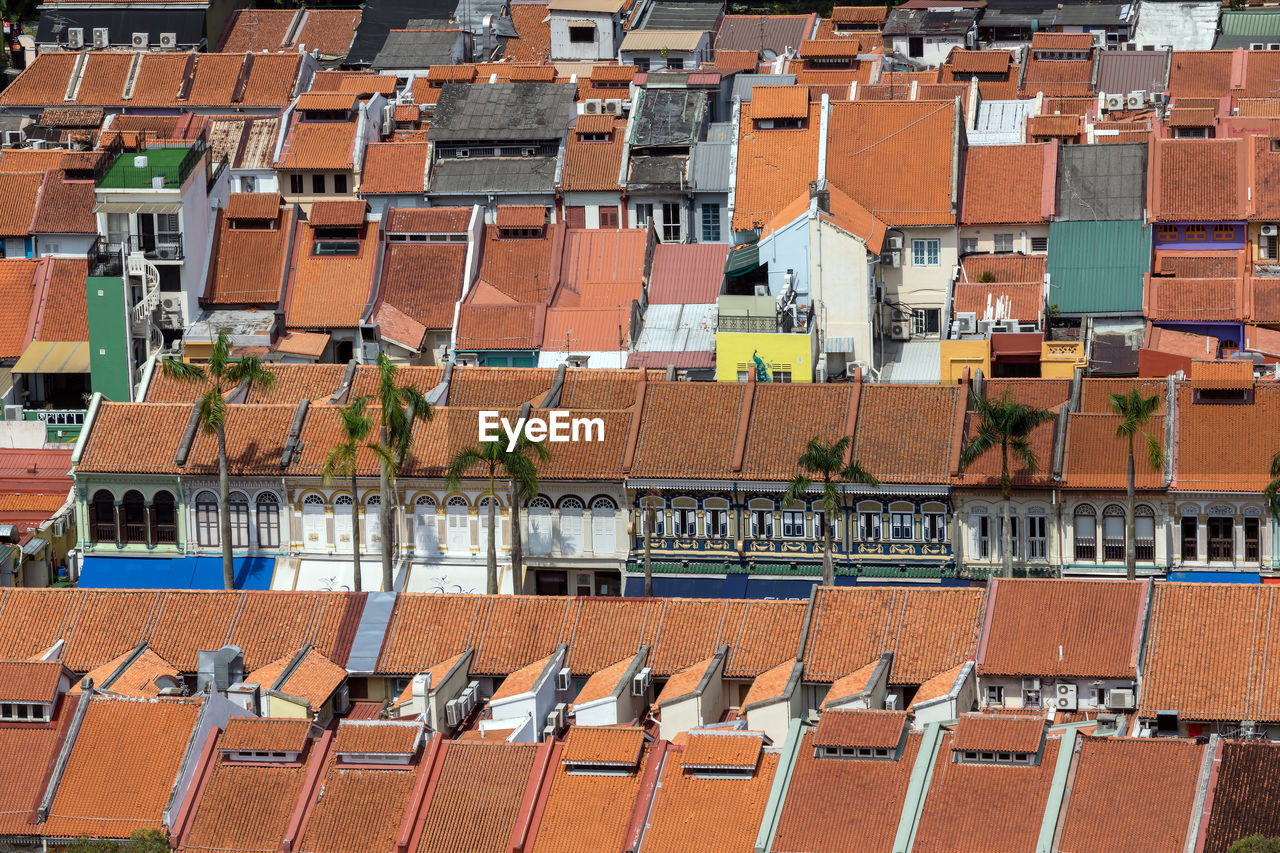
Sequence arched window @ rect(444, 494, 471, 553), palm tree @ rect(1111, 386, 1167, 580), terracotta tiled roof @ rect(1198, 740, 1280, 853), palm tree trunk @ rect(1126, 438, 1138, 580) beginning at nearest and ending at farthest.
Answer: terracotta tiled roof @ rect(1198, 740, 1280, 853) < palm tree trunk @ rect(1126, 438, 1138, 580) < palm tree @ rect(1111, 386, 1167, 580) < arched window @ rect(444, 494, 471, 553)

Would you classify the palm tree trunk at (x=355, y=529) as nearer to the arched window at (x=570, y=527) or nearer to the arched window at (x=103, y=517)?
the arched window at (x=570, y=527)

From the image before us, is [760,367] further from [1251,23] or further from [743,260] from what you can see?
[1251,23]

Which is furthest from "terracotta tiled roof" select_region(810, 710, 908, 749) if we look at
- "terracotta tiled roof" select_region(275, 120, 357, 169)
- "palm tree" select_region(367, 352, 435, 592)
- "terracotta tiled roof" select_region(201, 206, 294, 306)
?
"terracotta tiled roof" select_region(275, 120, 357, 169)

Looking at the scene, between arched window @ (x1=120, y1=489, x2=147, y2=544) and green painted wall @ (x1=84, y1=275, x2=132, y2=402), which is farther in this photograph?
green painted wall @ (x1=84, y1=275, x2=132, y2=402)

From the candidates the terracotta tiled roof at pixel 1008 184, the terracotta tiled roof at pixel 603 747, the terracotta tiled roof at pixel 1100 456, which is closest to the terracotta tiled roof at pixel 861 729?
the terracotta tiled roof at pixel 603 747

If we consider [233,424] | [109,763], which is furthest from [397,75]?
[109,763]

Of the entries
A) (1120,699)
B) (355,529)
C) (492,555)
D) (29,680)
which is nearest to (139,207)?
(355,529)

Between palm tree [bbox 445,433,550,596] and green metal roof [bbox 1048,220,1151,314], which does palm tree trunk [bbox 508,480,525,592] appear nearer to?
palm tree [bbox 445,433,550,596]
